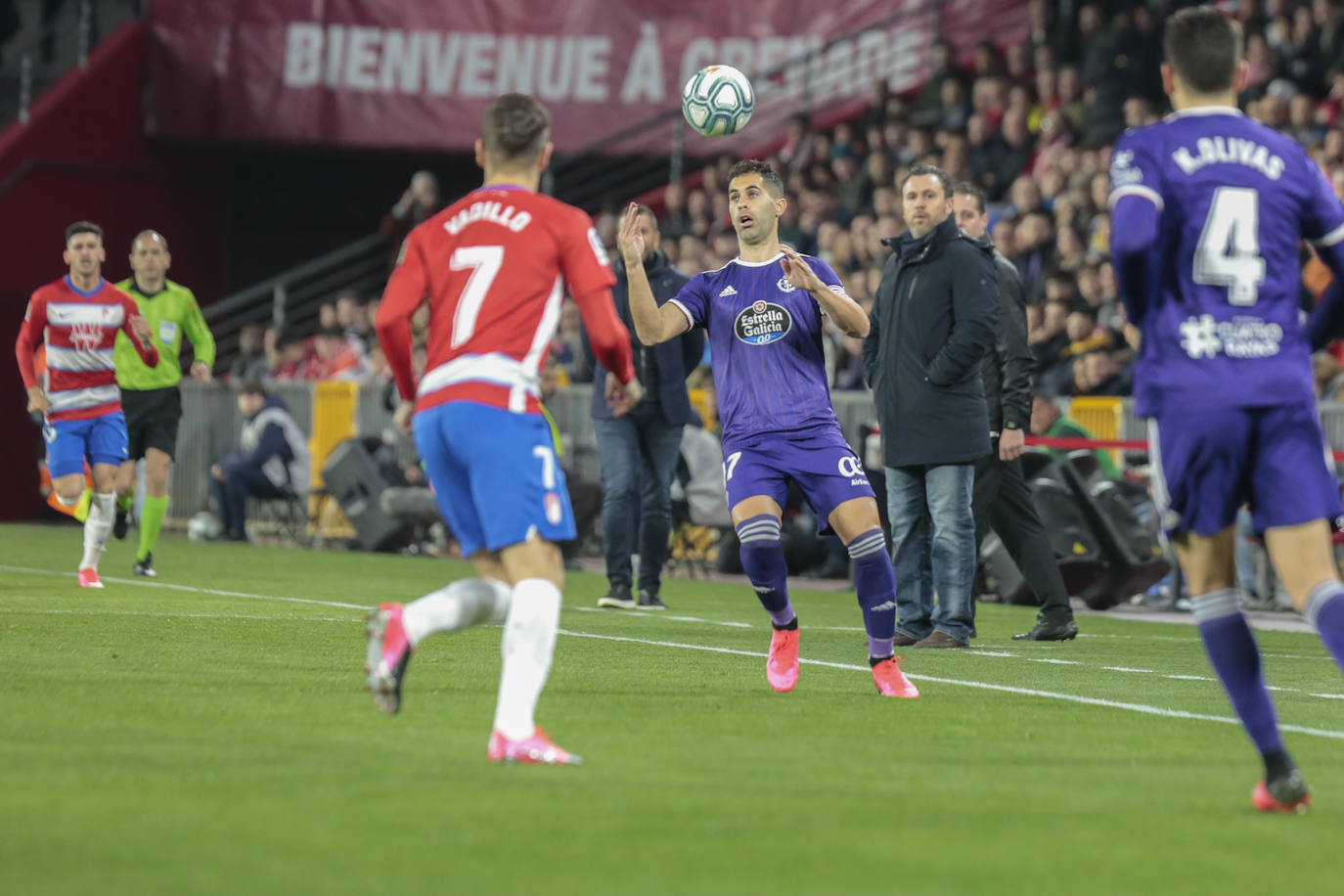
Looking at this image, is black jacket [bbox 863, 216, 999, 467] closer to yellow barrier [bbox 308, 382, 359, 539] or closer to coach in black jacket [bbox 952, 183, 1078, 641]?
coach in black jacket [bbox 952, 183, 1078, 641]

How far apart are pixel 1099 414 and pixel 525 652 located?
1140 cm

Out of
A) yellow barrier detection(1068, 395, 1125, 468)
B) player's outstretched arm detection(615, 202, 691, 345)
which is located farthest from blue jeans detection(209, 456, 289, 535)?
player's outstretched arm detection(615, 202, 691, 345)

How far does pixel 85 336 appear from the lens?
14.0 m

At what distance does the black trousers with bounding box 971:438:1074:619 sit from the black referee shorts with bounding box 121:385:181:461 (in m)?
6.83

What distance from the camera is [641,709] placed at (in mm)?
7453

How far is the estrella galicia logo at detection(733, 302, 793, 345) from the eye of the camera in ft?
28.3

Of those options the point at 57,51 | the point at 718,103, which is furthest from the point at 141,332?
the point at 57,51

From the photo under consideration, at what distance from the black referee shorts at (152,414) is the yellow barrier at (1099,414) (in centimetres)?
724

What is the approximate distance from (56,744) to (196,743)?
41cm

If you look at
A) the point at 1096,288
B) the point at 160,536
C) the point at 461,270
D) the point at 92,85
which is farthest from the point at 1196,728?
the point at 92,85

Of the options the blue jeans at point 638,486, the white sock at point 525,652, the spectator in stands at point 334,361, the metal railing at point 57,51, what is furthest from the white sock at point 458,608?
the metal railing at point 57,51

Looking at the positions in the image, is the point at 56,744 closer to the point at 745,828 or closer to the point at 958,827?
the point at 745,828

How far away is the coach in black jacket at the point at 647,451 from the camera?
1327 cm

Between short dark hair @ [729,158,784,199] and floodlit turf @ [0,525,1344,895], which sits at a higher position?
short dark hair @ [729,158,784,199]
